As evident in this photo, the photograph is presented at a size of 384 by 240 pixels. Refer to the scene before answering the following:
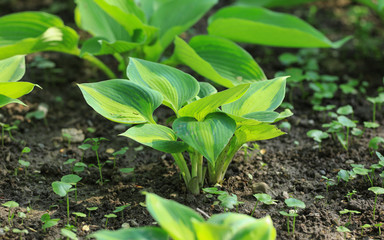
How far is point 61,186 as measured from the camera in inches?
68.1

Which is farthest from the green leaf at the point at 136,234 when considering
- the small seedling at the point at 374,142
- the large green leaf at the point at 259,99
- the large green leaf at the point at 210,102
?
the small seedling at the point at 374,142

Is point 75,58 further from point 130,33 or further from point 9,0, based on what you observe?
point 9,0

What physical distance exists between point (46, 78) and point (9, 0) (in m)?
1.23

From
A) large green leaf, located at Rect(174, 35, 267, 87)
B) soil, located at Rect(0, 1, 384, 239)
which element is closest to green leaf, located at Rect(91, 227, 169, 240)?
soil, located at Rect(0, 1, 384, 239)

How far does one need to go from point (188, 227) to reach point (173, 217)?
0.05 m

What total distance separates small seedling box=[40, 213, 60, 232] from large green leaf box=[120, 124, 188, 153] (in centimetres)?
38

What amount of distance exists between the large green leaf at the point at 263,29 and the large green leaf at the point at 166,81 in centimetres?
77

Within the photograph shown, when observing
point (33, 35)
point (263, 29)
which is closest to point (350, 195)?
point (263, 29)

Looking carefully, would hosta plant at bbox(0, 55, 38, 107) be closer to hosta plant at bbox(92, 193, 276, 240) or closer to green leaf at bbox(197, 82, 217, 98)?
green leaf at bbox(197, 82, 217, 98)

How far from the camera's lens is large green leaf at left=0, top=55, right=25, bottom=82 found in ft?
6.77

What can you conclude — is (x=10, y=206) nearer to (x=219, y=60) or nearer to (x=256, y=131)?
(x=256, y=131)

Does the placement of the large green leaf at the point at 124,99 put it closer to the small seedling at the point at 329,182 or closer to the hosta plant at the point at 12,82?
the hosta plant at the point at 12,82

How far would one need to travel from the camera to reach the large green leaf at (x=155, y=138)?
169 cm

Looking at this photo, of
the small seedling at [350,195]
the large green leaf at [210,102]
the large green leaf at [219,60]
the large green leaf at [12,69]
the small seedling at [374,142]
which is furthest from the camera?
the large green leaf at [219,60]
